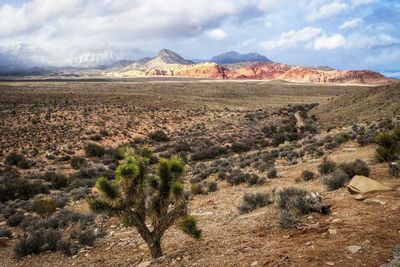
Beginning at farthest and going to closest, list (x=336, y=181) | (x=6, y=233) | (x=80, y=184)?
(x=80, y=184)
(x=6, y=233)
(x=336, y=181)

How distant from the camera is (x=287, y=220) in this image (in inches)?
360

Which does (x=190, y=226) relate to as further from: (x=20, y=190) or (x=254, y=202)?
(x=20, y=190)

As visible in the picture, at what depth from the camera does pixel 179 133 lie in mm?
41094

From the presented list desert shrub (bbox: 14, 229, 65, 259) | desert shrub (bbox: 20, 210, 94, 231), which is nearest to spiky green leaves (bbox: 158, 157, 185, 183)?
desert shrub (bbox: 14, 229, 65, 259)

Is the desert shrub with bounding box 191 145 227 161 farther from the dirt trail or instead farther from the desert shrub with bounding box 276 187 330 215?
the desert shrub with bounding box 276 187 330 215

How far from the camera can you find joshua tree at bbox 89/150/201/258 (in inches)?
344

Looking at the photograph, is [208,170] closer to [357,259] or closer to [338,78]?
[357,259]

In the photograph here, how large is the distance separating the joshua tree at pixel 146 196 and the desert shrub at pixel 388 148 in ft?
27.3

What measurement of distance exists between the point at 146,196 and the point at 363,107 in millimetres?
39146

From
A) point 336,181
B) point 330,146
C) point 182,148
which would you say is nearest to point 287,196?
point 336,181

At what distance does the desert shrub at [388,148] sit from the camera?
14.2m

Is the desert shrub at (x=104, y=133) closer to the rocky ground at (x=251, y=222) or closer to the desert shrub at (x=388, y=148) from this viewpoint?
Answer: the rocky ground at (x=251, y=222)

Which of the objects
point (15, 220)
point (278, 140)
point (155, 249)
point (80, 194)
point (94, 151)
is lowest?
point (94, 151)

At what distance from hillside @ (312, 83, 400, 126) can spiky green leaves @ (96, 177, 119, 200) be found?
99.6 feet
